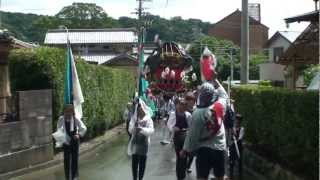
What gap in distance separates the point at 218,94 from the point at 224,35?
97.7 metres

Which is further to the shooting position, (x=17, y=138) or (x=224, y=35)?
(x=224, y=35)

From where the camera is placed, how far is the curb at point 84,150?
47.0ft

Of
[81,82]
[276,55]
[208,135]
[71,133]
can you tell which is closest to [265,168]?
[71,133]

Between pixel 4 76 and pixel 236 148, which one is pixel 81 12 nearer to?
pixel 4 76

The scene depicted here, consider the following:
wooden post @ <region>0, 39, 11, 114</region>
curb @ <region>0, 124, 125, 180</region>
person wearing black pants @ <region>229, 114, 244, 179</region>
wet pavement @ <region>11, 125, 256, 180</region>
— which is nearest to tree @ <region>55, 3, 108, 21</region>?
curb @ <region>0, 124, 125, 180</region>

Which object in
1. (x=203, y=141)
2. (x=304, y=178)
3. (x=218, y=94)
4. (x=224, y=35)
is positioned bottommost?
(x=304, y=178)

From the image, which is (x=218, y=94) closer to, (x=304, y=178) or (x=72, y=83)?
(x=304, y=178)

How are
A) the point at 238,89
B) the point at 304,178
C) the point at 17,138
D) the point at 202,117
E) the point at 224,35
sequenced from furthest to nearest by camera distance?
the point at 224,35
the point at 238,89
the point at 17,138
the point at 304,178
the point at 202,117

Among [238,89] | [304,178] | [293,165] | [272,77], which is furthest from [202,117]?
[272,77]

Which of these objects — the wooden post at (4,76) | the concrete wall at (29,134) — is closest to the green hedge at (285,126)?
the concrete wall at (29,134)

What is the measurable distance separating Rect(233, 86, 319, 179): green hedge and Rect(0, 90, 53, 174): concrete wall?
5462 millimetres

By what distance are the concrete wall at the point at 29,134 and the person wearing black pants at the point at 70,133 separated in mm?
1874

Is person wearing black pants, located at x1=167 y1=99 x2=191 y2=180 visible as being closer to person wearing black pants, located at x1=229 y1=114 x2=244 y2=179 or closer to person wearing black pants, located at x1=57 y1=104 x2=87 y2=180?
person wearing black pants, located at x1=229 y1=114 x2=244 y2=179

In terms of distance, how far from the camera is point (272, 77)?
172 feet
